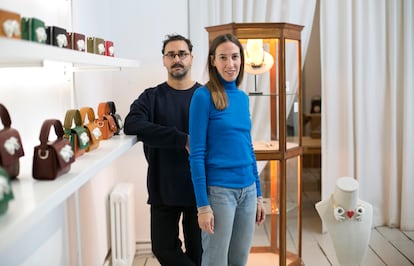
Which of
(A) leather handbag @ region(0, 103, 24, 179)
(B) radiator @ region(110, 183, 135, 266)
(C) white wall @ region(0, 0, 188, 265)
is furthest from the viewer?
(B) radiator @ region(110, 183, 135, 266)

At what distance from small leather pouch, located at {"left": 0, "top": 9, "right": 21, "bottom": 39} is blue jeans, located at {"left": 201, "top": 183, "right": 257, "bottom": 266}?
1060mm

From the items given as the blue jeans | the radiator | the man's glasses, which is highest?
the man's glasses

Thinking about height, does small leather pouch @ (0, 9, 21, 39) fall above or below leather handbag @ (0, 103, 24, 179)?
above

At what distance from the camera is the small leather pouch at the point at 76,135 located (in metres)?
1.56

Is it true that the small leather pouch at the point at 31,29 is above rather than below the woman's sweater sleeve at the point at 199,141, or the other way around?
above

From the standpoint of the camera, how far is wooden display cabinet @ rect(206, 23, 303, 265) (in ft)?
9.13

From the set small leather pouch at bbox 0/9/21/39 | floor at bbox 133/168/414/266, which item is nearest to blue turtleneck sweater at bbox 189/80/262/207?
small leather pouch at bbox 0/9/21/39

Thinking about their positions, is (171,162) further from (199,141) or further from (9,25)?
(9,25)

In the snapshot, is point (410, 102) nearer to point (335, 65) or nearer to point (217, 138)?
point (335, 65)

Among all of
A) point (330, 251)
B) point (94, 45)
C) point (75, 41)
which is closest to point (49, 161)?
point (75, 41)

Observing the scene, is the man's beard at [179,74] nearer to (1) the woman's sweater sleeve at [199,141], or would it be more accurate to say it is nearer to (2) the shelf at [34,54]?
(1) the woman's sweater sleeve at [199,141]

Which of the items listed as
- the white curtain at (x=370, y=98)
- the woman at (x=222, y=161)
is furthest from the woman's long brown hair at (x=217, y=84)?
the white curtain at (x=370, y=98)

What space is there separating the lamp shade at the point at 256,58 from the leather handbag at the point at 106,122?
105cm

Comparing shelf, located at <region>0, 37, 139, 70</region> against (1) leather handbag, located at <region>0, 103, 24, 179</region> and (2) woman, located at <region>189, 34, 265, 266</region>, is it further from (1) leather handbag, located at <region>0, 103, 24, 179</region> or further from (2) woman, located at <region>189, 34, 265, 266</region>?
(2) woman, located at <region>189, 34, 265, 266</region>
